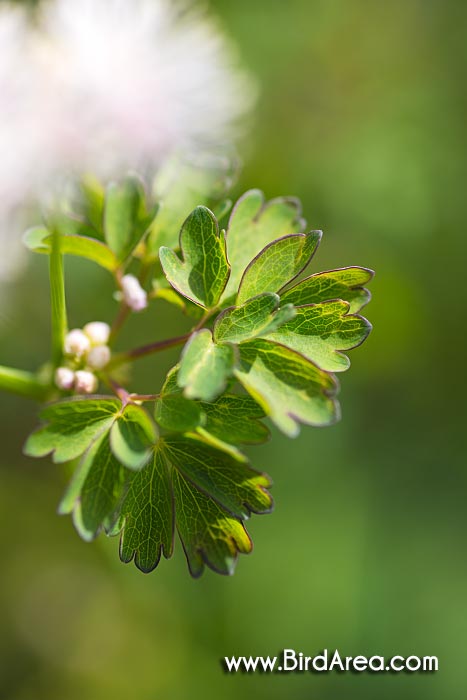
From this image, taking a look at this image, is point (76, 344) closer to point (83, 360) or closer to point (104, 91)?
point (83, 360)

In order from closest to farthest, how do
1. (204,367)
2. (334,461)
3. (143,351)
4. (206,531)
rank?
(204,367)
(206,531)
(143,351)
(334,461)

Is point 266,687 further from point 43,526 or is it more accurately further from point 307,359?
point 307,359

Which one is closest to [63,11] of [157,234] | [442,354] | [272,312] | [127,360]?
[157,234]

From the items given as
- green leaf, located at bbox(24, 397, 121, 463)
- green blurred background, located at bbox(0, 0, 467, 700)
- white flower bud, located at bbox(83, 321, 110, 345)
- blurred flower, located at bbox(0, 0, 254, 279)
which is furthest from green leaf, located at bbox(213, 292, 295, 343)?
green blurred background, located at bbox(0, 0, 467, 700)

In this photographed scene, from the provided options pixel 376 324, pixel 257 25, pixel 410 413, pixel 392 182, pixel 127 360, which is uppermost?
pixel 257 25

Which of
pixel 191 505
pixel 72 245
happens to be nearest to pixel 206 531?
pixel 191 505
